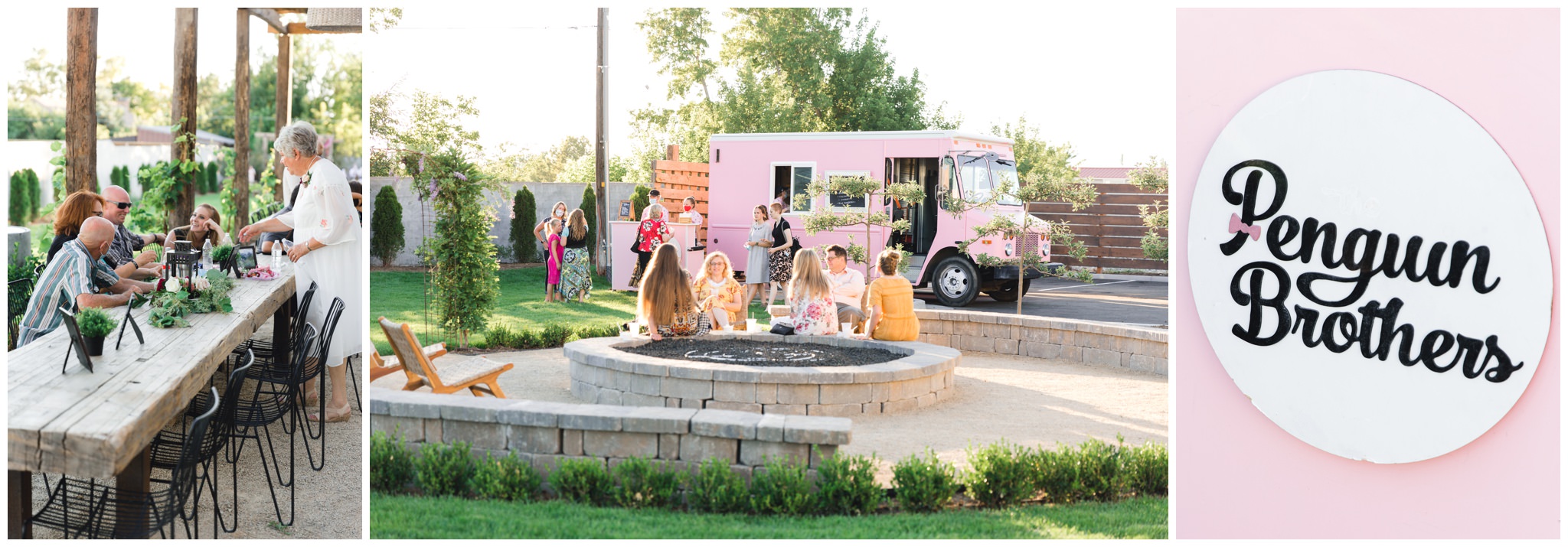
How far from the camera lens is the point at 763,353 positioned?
6246 mm

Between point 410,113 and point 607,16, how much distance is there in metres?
3.15

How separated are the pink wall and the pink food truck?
7934 mm

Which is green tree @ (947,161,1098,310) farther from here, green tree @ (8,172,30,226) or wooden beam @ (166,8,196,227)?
green tree @ (8,172,30,226)

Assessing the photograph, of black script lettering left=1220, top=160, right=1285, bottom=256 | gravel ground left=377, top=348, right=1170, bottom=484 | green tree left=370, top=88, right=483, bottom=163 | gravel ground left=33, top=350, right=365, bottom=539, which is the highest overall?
green tree left=370, top=88, right=483, bottom=163

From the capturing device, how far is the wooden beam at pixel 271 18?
11484 mm

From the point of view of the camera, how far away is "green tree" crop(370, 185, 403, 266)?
1453 cm

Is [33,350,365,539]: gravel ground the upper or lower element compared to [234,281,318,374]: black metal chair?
lower

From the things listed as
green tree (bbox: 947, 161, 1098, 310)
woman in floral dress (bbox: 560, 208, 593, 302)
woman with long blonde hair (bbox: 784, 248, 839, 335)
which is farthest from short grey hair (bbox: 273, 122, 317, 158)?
woman in floral dress (bbox: 560, 208, 593, 302)

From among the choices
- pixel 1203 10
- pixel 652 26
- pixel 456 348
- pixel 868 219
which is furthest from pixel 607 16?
pixel 1203 10

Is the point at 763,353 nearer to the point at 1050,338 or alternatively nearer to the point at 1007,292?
the point at 1050,338

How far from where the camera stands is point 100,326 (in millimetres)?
3205

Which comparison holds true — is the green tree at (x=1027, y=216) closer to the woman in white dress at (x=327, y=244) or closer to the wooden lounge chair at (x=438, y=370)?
the wooden lounge chair at (x=438, y=370)

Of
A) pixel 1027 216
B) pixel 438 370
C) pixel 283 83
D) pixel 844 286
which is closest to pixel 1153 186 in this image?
pixel 1027 216

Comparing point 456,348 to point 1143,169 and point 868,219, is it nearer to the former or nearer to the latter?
point 868,219
